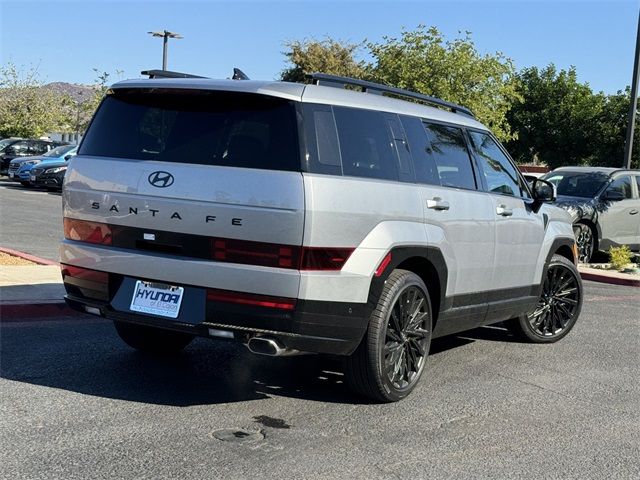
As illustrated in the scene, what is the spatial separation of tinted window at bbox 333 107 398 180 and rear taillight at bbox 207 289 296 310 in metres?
0.92

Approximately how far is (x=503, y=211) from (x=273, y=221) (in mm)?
2739

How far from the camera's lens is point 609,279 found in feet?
43.0

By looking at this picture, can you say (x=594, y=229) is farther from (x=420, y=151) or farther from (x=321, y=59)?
(x=321, y=59)

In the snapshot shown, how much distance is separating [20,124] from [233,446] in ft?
159

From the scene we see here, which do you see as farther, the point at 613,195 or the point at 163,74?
the point at 613,195

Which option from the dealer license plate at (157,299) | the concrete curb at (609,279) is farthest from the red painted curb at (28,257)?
the concrete curb at (609,279)

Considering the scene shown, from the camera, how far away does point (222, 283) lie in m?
4.86

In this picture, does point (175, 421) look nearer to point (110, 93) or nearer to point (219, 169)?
point (219, 169)

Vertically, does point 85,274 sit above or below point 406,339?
above

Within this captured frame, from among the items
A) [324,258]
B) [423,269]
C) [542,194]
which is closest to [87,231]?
[324,258]

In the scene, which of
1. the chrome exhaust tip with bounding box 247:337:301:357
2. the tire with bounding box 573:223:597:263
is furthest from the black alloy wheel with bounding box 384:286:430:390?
the tire with bounding box 573:223:597:263

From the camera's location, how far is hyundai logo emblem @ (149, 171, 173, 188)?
199 inches

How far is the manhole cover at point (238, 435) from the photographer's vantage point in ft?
15.1

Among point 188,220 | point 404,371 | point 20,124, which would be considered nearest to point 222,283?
point 188,220
